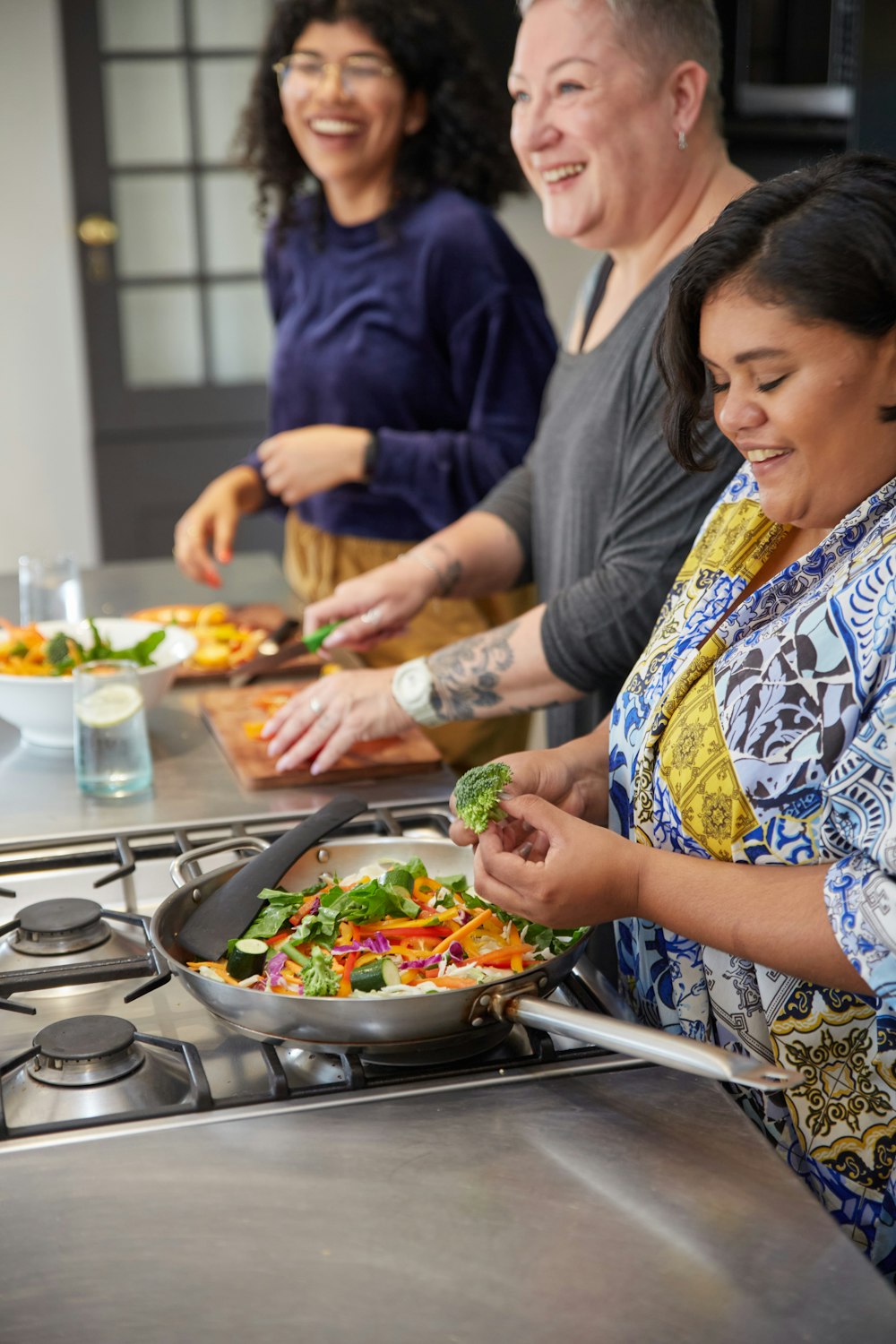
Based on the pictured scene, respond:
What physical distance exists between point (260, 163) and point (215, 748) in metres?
1.50

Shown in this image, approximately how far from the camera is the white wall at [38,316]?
4.59m

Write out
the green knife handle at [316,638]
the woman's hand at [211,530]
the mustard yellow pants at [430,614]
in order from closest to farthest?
the green knife handle at [316,638], the woman's hand at [211,530], the mustard yellow pants at [430,614]

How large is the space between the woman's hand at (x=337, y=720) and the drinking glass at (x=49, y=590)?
67cm

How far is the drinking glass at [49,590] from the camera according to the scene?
2.22 meters

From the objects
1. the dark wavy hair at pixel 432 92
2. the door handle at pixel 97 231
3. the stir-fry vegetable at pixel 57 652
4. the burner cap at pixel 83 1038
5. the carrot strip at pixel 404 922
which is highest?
the dark wavy hair at pixel 432 92

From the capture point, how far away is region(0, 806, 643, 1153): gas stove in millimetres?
1005

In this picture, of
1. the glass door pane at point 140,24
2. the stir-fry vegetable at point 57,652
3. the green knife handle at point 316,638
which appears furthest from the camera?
the glass door pane at point 140,24

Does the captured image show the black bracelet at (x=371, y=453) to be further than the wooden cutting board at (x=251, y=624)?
Yes

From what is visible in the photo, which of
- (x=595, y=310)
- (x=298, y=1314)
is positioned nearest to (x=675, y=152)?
(x=595, y=310)

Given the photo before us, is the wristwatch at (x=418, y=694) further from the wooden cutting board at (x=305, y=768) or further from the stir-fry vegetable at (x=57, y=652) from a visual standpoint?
the stir-fry vegetable at (x=57, y=652)

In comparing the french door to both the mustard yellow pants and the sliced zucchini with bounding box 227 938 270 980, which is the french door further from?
the sliced zucchini with bounding box 227 938 270 980

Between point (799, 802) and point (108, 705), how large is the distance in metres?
0.86

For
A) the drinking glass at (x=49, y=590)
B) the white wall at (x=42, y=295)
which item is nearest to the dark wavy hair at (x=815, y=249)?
the drinking glass at (x=49, y=590)

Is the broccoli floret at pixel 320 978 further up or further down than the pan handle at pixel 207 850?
further up
